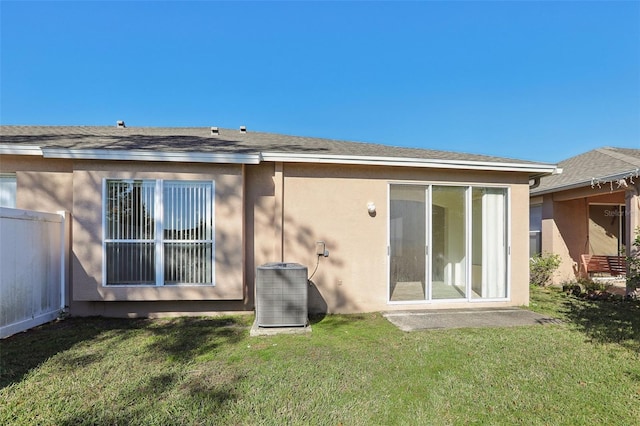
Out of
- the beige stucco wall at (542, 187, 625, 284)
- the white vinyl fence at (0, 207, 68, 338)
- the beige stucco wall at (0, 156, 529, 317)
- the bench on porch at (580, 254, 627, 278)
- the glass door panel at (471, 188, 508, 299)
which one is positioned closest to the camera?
the white vinyl fence at (0, 207, 68, 338)

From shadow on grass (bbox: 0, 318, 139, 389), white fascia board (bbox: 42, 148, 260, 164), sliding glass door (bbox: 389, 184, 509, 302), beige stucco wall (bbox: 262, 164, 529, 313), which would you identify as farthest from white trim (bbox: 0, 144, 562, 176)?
shadow on grass (bbox: 0, 318, 139, 389)

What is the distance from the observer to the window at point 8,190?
5836 mm

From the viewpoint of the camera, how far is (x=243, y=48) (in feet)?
37.9

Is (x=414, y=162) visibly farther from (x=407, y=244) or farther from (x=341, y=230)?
(x=341, y=230)

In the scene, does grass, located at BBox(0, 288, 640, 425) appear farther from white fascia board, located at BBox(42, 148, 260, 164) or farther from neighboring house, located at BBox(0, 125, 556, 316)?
white fascia board, located at BBox(42, 148, 260, 164)

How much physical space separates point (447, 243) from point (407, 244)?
3.22 ft

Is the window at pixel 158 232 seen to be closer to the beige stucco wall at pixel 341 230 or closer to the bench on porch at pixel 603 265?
the beige stucco wall at pixel 341 230

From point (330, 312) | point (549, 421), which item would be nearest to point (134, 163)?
point (330, 312)

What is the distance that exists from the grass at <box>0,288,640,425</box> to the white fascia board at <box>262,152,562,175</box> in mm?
3098

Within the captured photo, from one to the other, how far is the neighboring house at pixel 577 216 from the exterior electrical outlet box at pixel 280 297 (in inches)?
343

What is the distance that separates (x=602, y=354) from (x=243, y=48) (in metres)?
12.7

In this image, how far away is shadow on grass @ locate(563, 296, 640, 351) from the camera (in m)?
4.78

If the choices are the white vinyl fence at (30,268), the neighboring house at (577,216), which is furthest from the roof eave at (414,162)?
the white vinyl fence at (30,268)

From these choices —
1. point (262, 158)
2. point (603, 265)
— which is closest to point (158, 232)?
point (262, 158)
